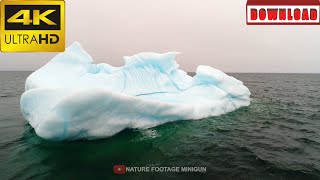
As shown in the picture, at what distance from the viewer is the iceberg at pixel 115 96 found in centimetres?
667

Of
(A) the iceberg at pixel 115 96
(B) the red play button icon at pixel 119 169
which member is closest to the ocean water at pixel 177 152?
(B) the red play button icon at pixel 119 169

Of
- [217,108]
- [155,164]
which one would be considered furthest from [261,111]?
[155,164]

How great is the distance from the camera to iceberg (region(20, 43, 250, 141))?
6.67 m

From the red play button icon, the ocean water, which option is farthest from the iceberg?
the red play button icon

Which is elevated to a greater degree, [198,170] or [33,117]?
[33,117]

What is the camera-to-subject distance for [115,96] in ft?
23.3

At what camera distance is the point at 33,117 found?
25.9ft

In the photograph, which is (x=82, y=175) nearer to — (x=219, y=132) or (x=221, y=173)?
(x=221, y=173)

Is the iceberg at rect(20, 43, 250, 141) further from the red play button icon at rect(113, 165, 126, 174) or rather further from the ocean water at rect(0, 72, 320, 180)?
the red play button icon at rect(113, 165, 126, 174)

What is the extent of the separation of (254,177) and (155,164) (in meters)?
2.26

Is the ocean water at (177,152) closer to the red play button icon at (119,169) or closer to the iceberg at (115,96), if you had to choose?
the red play button icon at (119,169)

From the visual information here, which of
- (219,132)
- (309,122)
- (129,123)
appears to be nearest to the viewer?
(129,123)

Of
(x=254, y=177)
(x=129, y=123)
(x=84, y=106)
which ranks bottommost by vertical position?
(x=254, y=177)

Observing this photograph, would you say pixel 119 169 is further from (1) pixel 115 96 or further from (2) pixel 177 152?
(1) pixel 115 96
